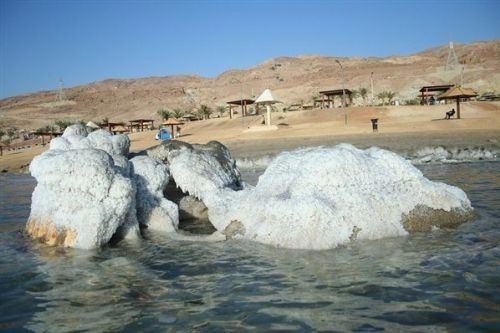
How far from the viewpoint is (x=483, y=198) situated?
899cm

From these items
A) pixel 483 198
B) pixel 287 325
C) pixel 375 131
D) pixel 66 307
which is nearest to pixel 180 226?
pixel 66 307

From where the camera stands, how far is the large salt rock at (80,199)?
645cm

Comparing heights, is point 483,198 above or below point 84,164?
below

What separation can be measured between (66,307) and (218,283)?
1390 millimetres

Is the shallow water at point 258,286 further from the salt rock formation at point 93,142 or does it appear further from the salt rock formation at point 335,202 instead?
the salt rock formation at point 93,142

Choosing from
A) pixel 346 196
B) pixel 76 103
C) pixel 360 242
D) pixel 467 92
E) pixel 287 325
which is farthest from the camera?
pixel 76 103

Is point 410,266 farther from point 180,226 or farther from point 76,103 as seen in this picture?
point 76,103

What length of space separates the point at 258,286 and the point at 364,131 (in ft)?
100

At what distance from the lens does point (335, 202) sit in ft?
21.4

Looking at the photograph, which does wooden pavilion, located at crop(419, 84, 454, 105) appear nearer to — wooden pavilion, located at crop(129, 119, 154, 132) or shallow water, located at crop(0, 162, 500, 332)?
wooden pavilion, located at crop(129, 119, 154, 132)

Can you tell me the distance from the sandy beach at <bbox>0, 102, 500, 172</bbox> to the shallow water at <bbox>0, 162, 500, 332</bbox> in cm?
1781

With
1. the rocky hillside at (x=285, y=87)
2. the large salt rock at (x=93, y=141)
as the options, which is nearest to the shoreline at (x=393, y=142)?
the large salt rock at (x=93, y=141)

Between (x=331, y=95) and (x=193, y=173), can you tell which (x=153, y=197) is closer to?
(x=193, y=173)

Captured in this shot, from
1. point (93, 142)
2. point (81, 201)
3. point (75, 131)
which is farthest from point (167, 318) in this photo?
point (75, 131)
